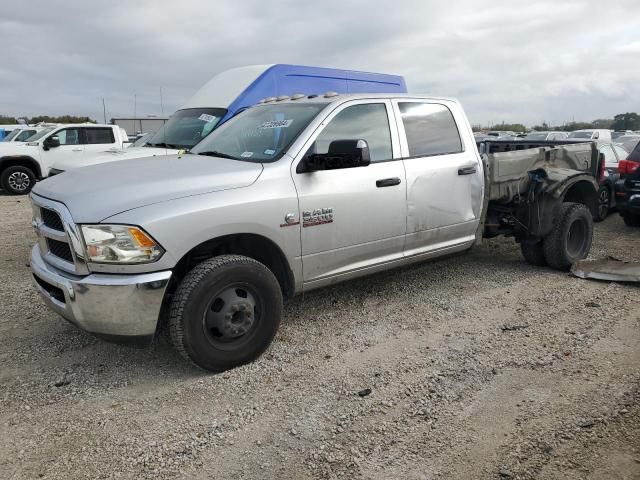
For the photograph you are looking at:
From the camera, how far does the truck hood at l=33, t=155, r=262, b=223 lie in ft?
10.4

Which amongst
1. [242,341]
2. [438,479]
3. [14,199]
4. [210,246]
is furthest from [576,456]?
[14,199]

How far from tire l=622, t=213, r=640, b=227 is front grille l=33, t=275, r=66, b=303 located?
8298mm

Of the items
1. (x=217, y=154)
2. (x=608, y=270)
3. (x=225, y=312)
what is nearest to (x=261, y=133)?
(x=217, y=154)

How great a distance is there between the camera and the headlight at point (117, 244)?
306cm

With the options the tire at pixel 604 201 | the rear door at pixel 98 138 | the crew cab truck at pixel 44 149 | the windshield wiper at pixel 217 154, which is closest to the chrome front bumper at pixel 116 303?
the windshield wiper at pixel 217 154

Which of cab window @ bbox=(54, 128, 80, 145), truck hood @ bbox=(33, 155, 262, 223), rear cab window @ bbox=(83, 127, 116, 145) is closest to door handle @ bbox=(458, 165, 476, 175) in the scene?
truck hood @ bbox=(33, 155, 262, 223)

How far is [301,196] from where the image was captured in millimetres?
3746

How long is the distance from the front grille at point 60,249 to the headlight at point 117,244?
Answer: 29 centimetres

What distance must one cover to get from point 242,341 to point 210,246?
0.67m

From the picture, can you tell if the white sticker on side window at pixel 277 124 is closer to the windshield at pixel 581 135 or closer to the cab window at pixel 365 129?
the cab window at pixel 365 129

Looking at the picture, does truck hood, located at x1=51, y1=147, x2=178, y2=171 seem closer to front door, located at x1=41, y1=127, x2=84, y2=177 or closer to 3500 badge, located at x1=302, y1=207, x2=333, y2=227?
3500 badge, located at x1=302, y1=207, x2=333, y2=227

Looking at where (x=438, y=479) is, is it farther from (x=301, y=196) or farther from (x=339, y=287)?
(x=339, y=287)

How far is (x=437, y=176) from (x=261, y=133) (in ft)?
5.20

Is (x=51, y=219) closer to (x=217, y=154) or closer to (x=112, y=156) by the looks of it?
(x=217, y=154)
